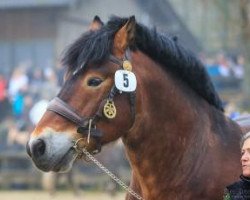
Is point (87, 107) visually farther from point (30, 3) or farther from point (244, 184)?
point (30, 3)

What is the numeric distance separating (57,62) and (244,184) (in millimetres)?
6040

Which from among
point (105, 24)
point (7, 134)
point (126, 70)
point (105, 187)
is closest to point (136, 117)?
point (126, 70)

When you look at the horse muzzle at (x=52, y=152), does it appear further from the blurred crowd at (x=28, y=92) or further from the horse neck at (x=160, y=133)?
the blurred crowd at (x=28, y=92)

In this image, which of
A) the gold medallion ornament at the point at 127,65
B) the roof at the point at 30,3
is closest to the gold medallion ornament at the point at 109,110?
the gold medallion ornament at the point at 127,65

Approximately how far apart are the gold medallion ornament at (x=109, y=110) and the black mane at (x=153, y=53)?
0.28 m

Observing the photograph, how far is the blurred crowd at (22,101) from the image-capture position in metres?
18.1

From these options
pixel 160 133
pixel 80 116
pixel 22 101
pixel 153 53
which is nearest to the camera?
pixel 80 116

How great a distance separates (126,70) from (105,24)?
0.38 m

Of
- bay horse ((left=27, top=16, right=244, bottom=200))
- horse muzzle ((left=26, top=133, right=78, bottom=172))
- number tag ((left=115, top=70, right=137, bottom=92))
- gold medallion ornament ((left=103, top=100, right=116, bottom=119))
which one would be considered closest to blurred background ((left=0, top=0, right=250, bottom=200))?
bay horse ((left=27, top=16, right=244, bottom=200))

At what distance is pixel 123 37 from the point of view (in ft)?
17.5

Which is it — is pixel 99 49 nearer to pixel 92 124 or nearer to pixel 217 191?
pixel 92 124

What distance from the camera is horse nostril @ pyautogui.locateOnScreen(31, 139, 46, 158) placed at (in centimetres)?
496

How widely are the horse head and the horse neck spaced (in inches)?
4.8

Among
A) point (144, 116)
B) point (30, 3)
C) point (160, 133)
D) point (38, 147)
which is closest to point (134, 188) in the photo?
point (160, 133)
